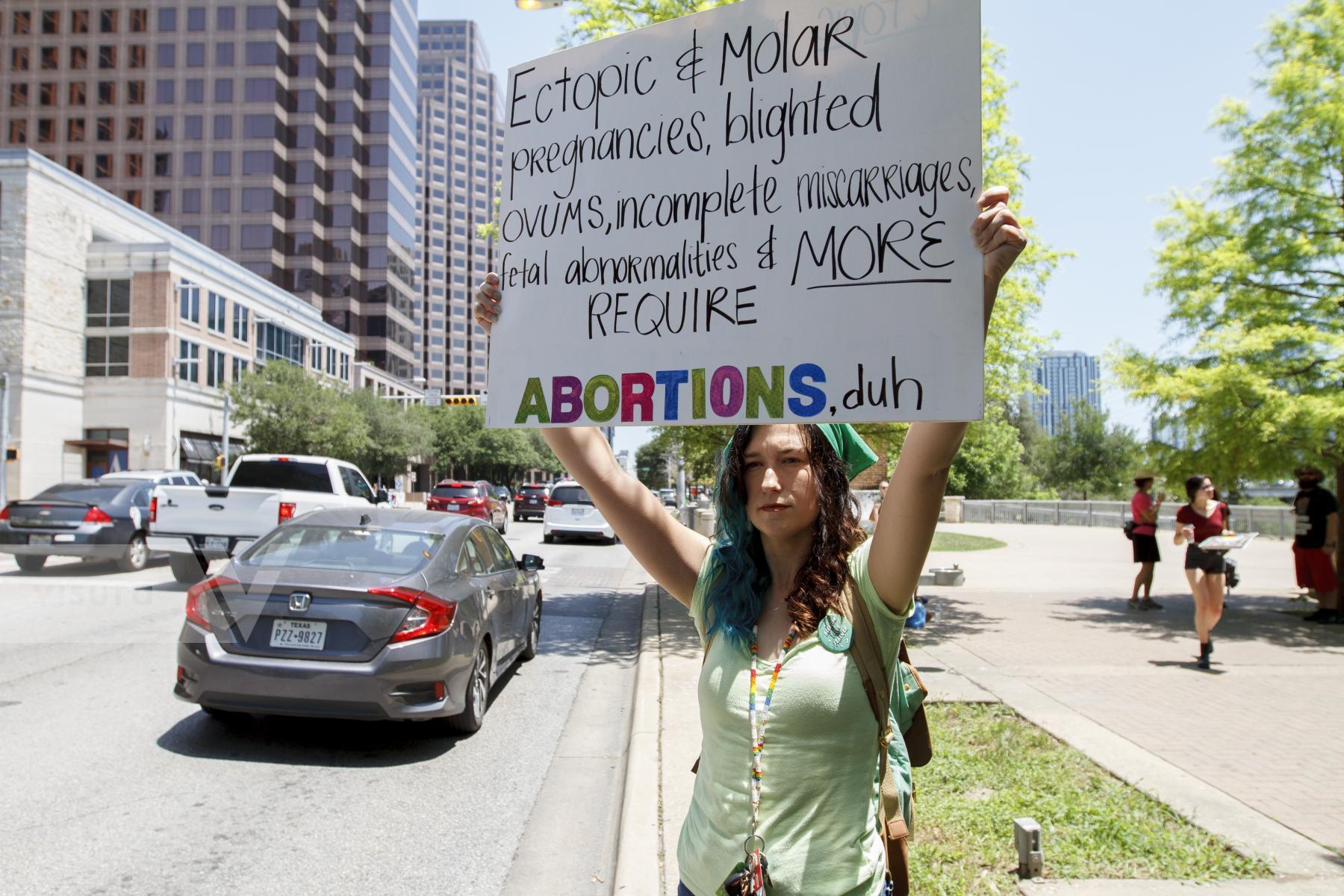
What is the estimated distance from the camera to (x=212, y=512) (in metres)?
12.7

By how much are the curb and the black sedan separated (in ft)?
38.8

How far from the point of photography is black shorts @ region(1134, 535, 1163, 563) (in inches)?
517

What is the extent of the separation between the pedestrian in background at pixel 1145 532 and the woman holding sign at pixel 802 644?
1209 cm

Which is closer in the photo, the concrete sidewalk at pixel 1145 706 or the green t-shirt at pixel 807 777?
the green t-shirt at pixel 807 777

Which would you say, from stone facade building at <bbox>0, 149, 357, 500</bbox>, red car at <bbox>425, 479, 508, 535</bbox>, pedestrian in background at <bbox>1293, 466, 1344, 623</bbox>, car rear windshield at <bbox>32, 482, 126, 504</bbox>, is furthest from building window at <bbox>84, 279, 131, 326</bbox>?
pedestrian in background at <bbox>1293, 466, 1344, 623</bbox>

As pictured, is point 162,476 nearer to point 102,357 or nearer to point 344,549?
point 344,549

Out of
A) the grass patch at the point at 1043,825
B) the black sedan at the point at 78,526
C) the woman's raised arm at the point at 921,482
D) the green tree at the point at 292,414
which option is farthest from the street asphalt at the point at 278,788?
the green tree at the point at 292,414

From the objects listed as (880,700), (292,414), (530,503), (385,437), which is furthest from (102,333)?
(880,700)

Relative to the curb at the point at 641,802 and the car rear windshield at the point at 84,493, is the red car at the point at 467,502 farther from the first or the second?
the curb at the point at 641,802

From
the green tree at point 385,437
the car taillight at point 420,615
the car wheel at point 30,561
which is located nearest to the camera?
the car taillight at point 420,615

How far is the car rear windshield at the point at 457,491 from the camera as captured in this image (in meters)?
30.5

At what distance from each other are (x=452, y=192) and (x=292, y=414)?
142m

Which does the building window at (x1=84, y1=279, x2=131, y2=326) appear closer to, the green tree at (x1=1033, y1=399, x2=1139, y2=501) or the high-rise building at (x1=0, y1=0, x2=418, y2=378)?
the high-rise building at (x1=0, y1=0, x2=418, y2=378)

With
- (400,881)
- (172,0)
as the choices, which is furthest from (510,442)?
(400,881)
